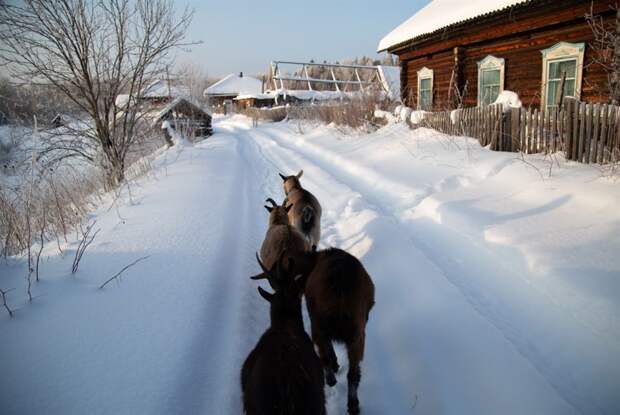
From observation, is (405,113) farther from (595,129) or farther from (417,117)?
(595,129)

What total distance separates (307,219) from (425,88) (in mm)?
14169

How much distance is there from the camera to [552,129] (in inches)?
308

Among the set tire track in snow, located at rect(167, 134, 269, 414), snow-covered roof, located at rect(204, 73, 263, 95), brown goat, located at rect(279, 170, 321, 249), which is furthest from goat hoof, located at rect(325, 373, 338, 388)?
snow-covered roof, located at rect(204, 73, 263, 95)

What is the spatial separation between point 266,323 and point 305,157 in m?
10.9

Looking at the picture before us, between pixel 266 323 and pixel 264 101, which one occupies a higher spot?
pixel 264 101

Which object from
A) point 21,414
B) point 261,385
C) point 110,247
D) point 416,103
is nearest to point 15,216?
point 110,247

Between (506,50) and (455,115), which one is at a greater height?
(506,50)

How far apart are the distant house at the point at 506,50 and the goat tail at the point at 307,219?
6824 millimetres

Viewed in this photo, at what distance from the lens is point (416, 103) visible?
685 inches

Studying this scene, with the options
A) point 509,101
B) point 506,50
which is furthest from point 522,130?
point 506,50

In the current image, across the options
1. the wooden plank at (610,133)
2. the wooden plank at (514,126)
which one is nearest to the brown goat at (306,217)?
the wooden plank at (610,133)

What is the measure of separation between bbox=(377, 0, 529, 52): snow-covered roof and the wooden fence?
11.1 feet

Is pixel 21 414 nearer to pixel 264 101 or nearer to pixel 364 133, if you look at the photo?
pixel 364 133

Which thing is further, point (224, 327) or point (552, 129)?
point (552, 129)
